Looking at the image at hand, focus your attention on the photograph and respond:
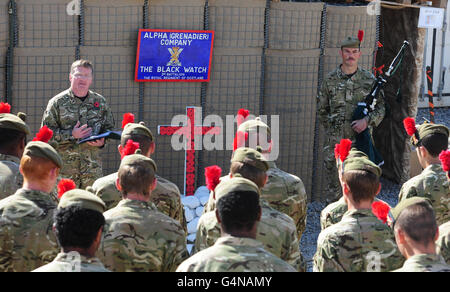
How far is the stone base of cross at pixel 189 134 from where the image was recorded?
308 inches

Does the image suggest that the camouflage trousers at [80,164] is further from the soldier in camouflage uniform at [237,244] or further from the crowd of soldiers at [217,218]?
the soldier in camouflage uniform at [237,244]

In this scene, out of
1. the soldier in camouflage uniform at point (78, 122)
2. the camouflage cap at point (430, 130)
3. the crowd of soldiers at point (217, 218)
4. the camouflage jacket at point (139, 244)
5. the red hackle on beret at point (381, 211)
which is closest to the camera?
the crowd of soldiers at point (217, 218)

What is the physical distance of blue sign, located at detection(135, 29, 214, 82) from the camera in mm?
7812

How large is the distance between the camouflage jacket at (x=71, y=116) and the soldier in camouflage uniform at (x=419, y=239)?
396 centimetres

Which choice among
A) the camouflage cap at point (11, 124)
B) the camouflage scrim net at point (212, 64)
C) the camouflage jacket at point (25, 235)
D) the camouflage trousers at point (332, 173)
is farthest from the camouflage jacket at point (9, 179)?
the camouflage trousers at point (332, 173)

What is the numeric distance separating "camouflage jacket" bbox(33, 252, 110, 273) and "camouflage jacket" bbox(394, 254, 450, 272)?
4.46ft

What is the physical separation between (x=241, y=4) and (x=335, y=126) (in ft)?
5.89

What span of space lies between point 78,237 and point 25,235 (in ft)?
2.95

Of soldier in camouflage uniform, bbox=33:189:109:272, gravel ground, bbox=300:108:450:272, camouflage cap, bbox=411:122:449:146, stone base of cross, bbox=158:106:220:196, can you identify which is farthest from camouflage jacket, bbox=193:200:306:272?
stone base of cross, bbox=158:106:220:196

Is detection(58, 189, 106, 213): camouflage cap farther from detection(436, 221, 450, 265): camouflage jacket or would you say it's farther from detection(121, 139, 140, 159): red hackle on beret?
detection(436, 221, 450, 265): camouflage jacket

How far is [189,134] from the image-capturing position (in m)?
7.91

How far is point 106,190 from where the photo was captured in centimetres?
494

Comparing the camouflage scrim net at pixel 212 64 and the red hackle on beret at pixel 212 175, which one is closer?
the red hackle on beret at pixel 212 175

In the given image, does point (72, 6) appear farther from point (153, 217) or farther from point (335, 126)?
point (153, 217)
